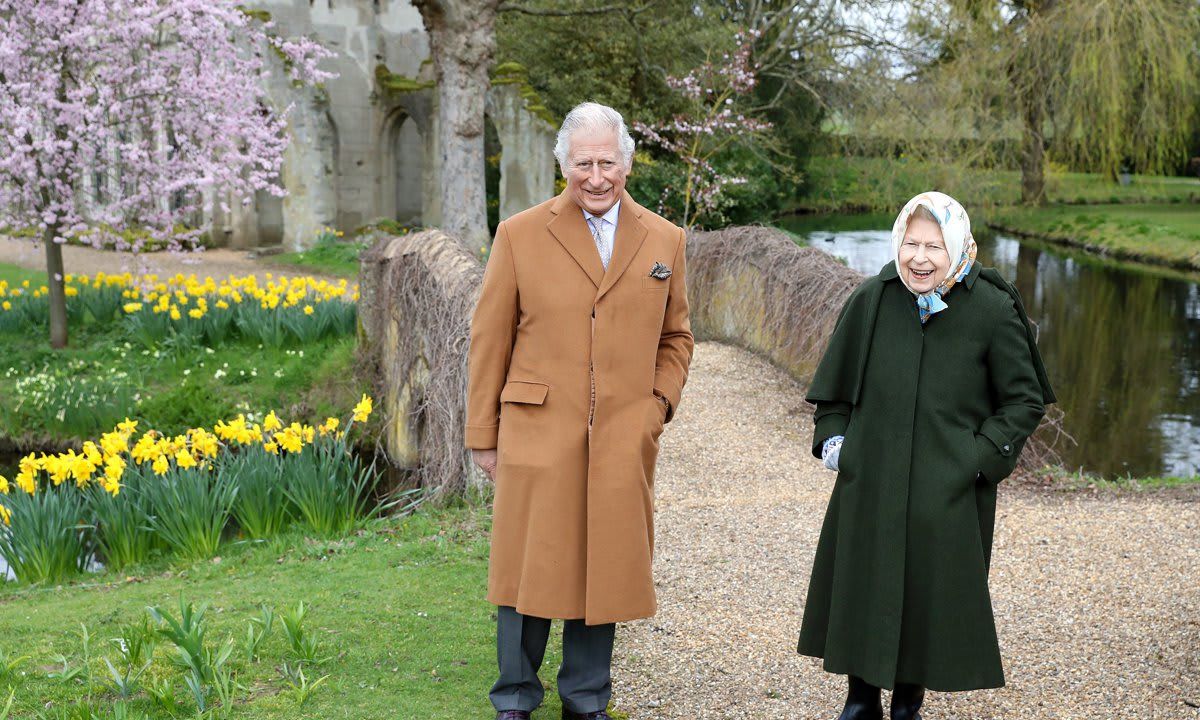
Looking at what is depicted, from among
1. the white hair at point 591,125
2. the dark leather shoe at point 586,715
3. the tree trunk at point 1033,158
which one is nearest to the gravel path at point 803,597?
the dark leather shoe at point 586,715

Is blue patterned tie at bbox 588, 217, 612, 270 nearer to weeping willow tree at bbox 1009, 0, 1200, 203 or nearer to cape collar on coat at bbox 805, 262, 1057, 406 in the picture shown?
cape collar on coat at bbox 805, 262, 1057, 406

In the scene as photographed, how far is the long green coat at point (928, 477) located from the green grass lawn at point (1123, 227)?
2107 centimetres

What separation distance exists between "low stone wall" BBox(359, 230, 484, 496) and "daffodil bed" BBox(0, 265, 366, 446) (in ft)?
2.14

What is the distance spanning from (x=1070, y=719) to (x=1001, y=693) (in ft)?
0.83

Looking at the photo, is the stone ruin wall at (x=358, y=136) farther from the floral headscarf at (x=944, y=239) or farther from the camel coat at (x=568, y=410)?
the floral headscarf at (x=944, y=239)

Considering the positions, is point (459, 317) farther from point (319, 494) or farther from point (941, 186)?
point (941, 186)

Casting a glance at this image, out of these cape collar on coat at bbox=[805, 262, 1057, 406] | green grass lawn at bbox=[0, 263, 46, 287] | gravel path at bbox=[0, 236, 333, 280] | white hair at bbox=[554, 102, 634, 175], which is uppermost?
white hair at bbox=[554, 102, 634, 175]

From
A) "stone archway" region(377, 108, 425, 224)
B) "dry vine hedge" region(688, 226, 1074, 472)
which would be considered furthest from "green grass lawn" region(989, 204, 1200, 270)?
"dry vine hedge" region(688, 226, 1074, 472)

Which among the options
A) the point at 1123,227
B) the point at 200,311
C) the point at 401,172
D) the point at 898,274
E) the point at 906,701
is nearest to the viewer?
the point at 898,274

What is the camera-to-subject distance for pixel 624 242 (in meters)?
3.48

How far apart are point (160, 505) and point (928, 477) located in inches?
160

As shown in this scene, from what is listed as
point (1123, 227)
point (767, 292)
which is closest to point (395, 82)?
point (767, 292)

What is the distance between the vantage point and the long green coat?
3.26m

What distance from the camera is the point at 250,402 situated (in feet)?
32.4
